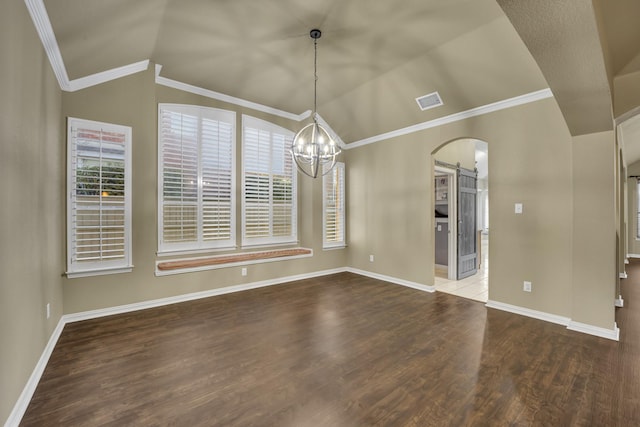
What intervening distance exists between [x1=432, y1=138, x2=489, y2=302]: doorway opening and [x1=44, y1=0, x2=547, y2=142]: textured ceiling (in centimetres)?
150

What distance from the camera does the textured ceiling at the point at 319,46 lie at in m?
2.76

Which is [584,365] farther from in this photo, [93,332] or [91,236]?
[91,236]

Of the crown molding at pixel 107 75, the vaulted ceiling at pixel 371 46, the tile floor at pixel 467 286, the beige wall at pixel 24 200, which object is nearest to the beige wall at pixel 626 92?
the vaulted ceiling at pixel 371 46

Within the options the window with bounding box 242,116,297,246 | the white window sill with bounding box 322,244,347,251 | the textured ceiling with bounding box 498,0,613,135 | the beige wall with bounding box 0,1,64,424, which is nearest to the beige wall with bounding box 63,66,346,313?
the beige wall with bounding box 0,1,64,424

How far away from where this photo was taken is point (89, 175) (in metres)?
3.47

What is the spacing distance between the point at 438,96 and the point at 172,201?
430 cm

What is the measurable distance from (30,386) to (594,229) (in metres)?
5.45

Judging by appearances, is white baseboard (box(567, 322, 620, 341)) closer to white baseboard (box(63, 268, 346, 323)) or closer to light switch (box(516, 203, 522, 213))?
light switch (box(516, 203, 522, 213))

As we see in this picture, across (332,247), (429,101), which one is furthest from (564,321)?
(332,247)

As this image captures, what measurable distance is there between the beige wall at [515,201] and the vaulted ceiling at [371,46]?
0.35m

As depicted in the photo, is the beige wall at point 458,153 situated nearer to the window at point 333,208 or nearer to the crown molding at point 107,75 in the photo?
the window at point 333,208

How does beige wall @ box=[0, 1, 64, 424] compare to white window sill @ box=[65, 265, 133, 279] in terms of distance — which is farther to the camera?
white window sill @ box=[65, 265, 133, 279]

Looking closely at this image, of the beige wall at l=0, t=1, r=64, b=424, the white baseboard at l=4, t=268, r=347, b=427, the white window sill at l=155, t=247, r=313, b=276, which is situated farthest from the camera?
the white window sill at l=155, t=247, r=313, b=276

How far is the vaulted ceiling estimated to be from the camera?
2.02 metres
